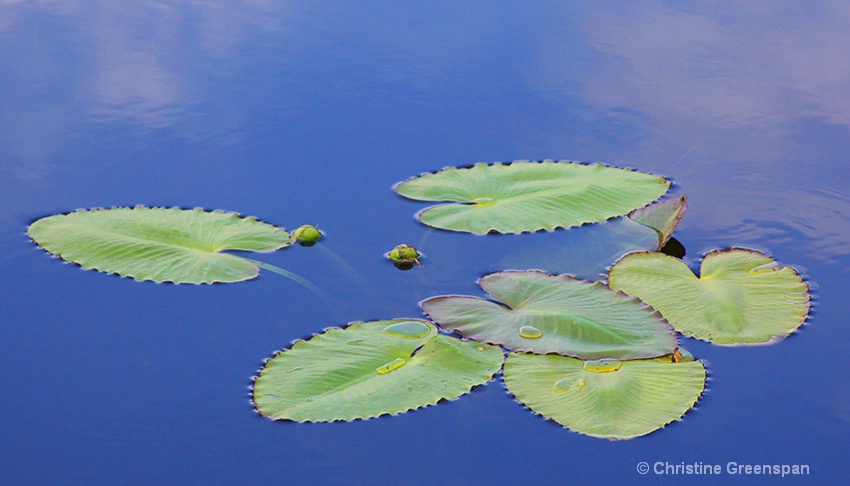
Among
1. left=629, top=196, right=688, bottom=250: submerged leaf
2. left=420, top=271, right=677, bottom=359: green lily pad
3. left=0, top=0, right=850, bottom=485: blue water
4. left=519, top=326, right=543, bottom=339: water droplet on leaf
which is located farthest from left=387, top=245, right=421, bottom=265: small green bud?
left=629, top=196, right=688, bottom=250: submerged leaf

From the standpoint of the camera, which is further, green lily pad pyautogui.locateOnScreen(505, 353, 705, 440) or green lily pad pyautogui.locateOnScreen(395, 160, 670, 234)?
green lily pad pyautogui.locateOnScreen(395, 160, 670, 234)

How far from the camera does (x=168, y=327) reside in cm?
266

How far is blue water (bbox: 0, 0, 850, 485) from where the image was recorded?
2246mm

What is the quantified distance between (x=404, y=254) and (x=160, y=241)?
76cm

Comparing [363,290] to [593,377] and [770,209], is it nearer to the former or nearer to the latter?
[593,377]

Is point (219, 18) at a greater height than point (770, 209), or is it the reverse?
point (219, 18)

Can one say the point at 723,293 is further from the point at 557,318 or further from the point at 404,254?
the point at 404,254

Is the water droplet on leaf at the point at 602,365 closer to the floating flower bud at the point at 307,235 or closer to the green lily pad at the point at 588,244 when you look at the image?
the green lily pad at the point at 588,244

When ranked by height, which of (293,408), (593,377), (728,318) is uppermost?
(728,318)

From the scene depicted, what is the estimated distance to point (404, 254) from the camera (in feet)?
9.60

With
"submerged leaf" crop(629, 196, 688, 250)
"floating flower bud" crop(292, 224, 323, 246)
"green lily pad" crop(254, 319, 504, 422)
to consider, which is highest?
"submerged leaf" crop(629, 196, 688, 250)

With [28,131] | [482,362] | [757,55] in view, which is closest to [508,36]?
[757,55]

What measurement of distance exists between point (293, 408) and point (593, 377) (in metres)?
0.74

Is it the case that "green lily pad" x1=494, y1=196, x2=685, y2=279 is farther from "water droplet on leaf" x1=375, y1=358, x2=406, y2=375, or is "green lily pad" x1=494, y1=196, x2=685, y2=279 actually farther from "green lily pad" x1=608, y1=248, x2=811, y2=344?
"water droplet on leaf" x1=375, y1=358, x2=406, y2=375
